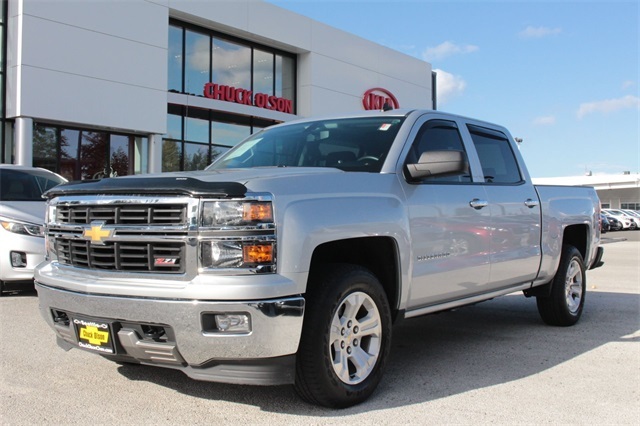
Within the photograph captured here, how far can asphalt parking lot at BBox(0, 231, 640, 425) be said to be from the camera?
12.0 ft

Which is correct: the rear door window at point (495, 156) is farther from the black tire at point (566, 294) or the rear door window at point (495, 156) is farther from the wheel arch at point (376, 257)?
the wheel arch at point (376, 257)

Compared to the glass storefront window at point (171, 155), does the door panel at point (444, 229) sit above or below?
below

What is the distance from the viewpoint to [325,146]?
16.0ft

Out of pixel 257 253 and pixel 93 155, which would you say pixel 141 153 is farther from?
pixel 257 253

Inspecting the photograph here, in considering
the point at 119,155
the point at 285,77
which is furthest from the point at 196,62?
the point at 119,155

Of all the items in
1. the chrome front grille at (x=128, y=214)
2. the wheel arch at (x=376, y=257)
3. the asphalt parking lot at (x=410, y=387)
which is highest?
the chrome front grille at (x=128, y=214)

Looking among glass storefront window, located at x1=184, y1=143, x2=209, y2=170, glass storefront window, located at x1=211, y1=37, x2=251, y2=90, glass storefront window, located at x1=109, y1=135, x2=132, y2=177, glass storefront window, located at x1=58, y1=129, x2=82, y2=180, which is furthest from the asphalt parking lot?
glass storefront window, located at x1=211, y1=37, x2=251, y2=90

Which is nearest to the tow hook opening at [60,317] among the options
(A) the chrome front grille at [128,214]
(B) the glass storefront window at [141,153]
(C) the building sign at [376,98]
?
(A) the chrome front grille at [128,214]

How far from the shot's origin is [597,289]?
32.6ft

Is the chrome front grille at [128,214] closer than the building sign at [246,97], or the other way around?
the chrome front grille at [128,214]

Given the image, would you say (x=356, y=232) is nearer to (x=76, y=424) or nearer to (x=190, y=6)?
(x=76, y=424)

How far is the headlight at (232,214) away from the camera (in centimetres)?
333

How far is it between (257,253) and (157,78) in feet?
61.3

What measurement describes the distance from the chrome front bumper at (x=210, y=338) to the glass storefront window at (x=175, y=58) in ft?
65.7
